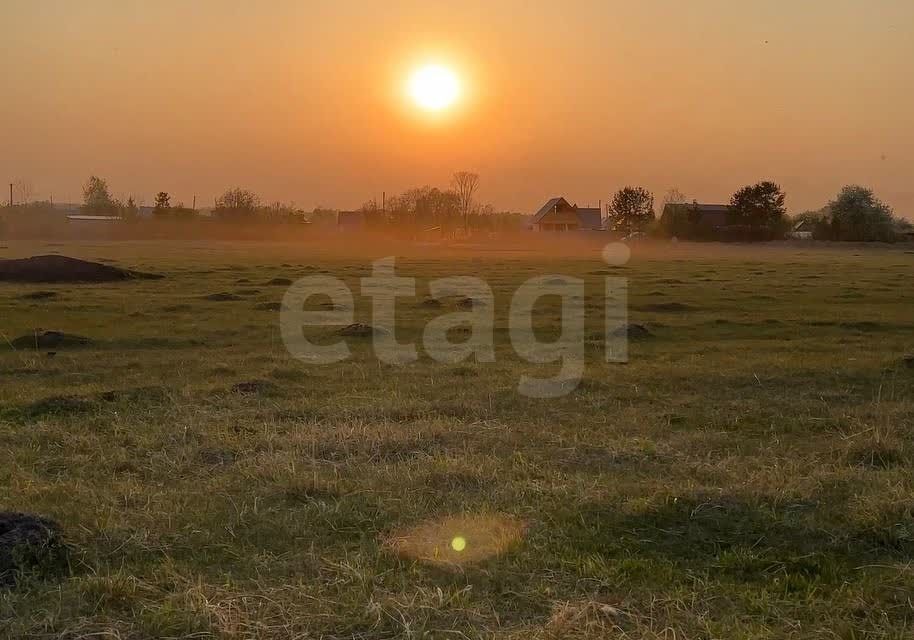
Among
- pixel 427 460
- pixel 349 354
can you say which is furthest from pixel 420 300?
pixel 427 460

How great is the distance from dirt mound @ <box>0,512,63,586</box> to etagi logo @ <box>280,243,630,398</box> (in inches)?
250

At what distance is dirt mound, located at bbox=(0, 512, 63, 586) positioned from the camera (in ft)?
15.1

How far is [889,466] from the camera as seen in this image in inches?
271

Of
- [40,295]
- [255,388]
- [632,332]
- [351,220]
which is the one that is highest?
[351,220]

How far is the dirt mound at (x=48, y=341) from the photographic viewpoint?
13.9 metres

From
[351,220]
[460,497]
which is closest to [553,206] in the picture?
[351,220]

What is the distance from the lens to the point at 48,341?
46.1ft

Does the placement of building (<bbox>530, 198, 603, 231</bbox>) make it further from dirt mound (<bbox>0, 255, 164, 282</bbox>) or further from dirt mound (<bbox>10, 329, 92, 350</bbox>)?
dirt mound (<bbox>10, 329, 92, 350</bbox>)

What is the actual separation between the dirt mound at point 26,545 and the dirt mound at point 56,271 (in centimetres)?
2405

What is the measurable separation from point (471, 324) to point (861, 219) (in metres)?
79.6

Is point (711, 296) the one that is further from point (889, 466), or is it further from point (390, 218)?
point (390, 218)

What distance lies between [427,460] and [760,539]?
9.71 ft

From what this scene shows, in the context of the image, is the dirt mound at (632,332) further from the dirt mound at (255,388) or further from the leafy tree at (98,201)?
the leafy tree at (98,201)

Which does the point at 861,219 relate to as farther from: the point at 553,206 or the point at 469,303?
the point at 469,303
